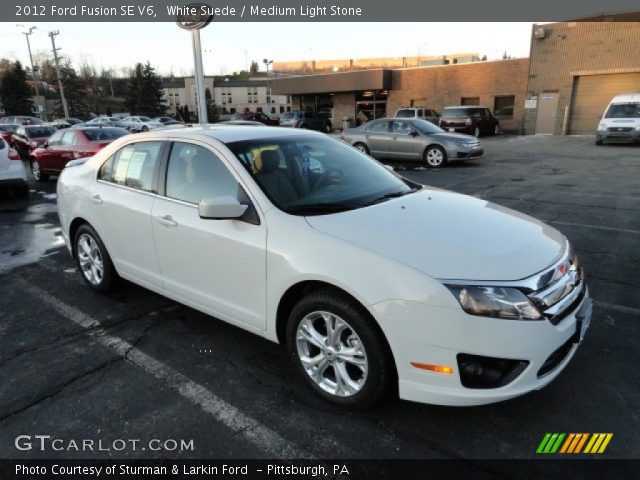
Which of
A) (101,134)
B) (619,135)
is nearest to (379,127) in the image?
(101,134)

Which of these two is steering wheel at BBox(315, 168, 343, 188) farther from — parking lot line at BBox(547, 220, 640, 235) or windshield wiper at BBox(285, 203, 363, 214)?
parking lot line at BBox(547, 220, 640, 235)

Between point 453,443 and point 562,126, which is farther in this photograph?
point 562,126

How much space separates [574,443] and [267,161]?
2.59 metres

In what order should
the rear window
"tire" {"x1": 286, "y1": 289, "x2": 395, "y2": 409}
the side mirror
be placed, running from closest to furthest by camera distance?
"tire" {"x1": 286, "y1": 289, "x2": 395, "y2": 409} → the side mirror → the rear window

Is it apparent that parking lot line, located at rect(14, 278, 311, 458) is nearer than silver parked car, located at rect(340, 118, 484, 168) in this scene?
Yes

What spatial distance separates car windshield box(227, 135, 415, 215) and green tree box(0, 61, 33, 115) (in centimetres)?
7224

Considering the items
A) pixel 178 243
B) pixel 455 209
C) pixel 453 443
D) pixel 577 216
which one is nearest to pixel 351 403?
pixel 453 443

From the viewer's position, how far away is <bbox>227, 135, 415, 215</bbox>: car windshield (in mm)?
3141

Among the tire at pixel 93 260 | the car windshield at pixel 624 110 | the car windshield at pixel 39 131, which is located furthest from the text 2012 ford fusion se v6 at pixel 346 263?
the car windshield at pixel 624 110

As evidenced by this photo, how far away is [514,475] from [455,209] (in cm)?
167

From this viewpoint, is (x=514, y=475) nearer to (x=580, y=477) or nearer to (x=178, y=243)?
(x=580, y=477)

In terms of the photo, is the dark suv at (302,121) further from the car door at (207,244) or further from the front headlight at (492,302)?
the front headlight at (492,302)

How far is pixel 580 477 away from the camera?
2.29 meters

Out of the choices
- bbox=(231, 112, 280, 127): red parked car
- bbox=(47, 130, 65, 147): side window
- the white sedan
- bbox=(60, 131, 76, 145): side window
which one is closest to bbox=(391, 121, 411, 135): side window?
bbox=(60, 131, 76, 145): side window
